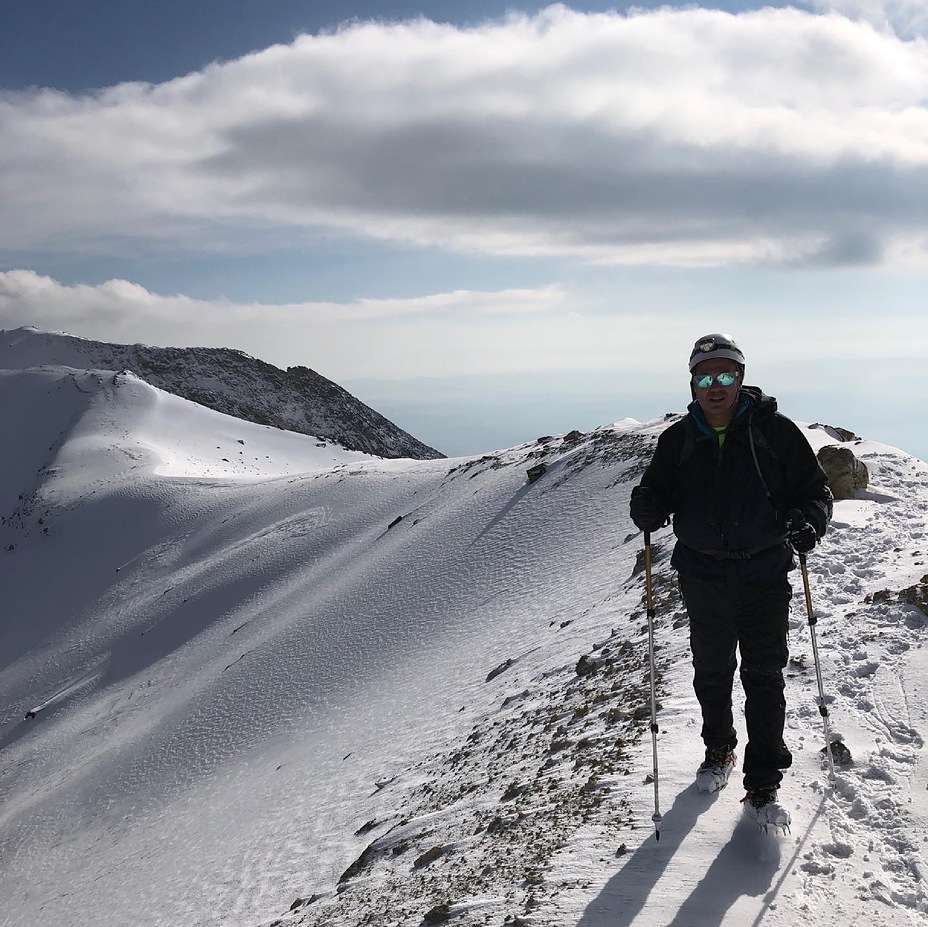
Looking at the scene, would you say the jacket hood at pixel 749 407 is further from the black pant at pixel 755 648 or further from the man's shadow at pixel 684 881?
the man's shadow at pixel 684 881

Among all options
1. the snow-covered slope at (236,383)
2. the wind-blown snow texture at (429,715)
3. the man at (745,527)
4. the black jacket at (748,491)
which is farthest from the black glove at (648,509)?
the snow-covered slope at (236,383)

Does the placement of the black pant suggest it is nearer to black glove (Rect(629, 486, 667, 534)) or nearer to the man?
the man

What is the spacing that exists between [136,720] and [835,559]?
2277 centimetres

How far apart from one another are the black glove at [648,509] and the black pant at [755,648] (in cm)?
50

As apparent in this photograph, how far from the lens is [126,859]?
16.0 meters

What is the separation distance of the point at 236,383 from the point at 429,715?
96966mm

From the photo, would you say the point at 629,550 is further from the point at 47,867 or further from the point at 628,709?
the point at 47,867

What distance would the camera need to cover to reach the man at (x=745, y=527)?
5449 millimetres

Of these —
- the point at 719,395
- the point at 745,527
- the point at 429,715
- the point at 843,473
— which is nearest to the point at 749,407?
the point at 719,395

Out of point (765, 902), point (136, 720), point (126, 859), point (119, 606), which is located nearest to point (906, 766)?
point (765, 902)

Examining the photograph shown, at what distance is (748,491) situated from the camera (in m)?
5.52

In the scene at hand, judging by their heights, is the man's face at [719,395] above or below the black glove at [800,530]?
above

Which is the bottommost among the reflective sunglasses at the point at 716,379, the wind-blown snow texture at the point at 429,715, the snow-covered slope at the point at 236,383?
the wind-blown snow texture at the point at 429,715

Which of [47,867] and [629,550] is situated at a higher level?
[629,550]
